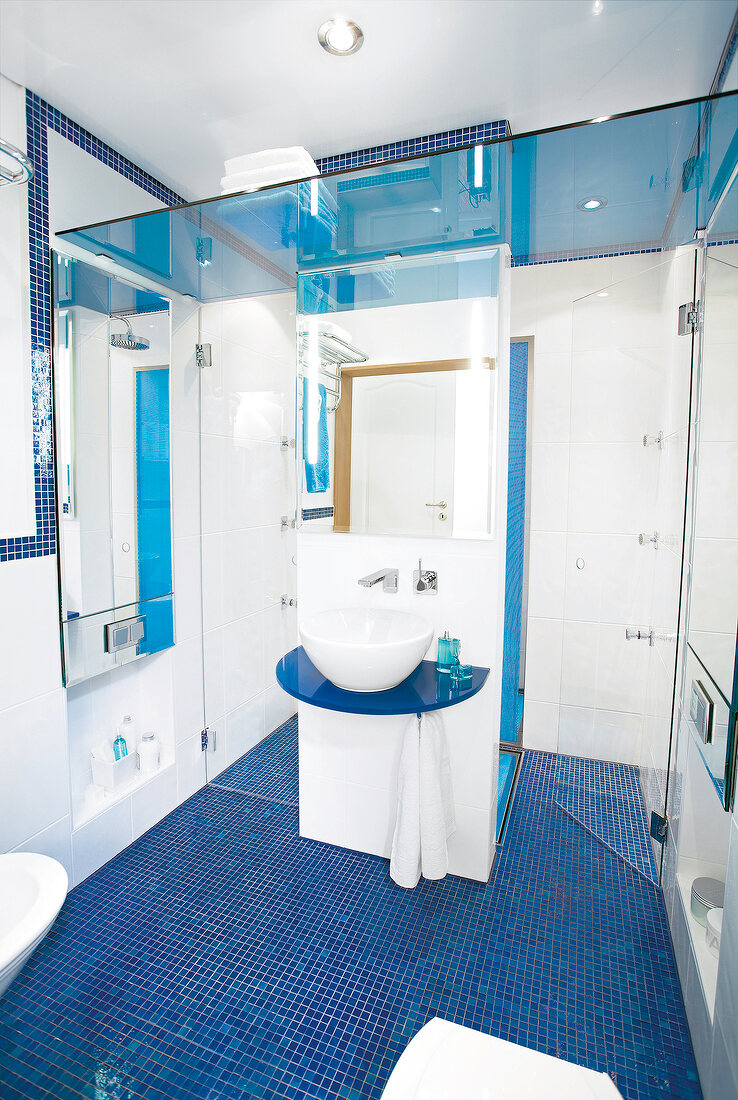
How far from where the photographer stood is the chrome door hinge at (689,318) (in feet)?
6.08

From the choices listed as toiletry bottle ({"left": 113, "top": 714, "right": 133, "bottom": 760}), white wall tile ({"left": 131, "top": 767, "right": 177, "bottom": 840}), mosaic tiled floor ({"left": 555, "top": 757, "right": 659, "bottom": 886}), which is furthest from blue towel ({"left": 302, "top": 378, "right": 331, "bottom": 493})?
mosaic tiled floor ({"left": 555, "top": 757, "right": 659, "bottom": 886})

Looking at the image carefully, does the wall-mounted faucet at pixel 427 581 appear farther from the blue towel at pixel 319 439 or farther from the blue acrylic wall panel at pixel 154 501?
the blue acrylic wall panel at pixel 154 501

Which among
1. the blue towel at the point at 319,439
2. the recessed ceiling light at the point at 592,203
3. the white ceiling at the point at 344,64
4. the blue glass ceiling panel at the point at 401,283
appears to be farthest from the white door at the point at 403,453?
the white ceiling at the point at 344,64

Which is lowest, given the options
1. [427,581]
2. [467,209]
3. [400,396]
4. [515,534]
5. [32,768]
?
[32,768]

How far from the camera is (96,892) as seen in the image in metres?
2.12

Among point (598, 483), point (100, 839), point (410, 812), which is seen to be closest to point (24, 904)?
point (100, 839)

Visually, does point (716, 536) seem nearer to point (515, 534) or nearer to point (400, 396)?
point (400, 396)

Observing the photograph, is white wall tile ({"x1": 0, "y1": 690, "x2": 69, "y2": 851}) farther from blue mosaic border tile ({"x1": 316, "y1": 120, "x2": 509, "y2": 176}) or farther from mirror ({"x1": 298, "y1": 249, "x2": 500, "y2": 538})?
blue mosaic border tile ({"x1": 316, "y1": 120, "x2": 509, "y2": 176})

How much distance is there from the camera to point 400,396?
84.9 inches

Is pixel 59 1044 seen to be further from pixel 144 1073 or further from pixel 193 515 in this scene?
pixel 193 515

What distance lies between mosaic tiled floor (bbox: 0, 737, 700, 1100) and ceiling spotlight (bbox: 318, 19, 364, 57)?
2.71 m

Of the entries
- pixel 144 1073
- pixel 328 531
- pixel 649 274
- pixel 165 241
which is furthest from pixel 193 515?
pixel 649 274

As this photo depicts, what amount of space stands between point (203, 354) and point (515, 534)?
1636mm

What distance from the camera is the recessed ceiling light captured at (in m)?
1.82
